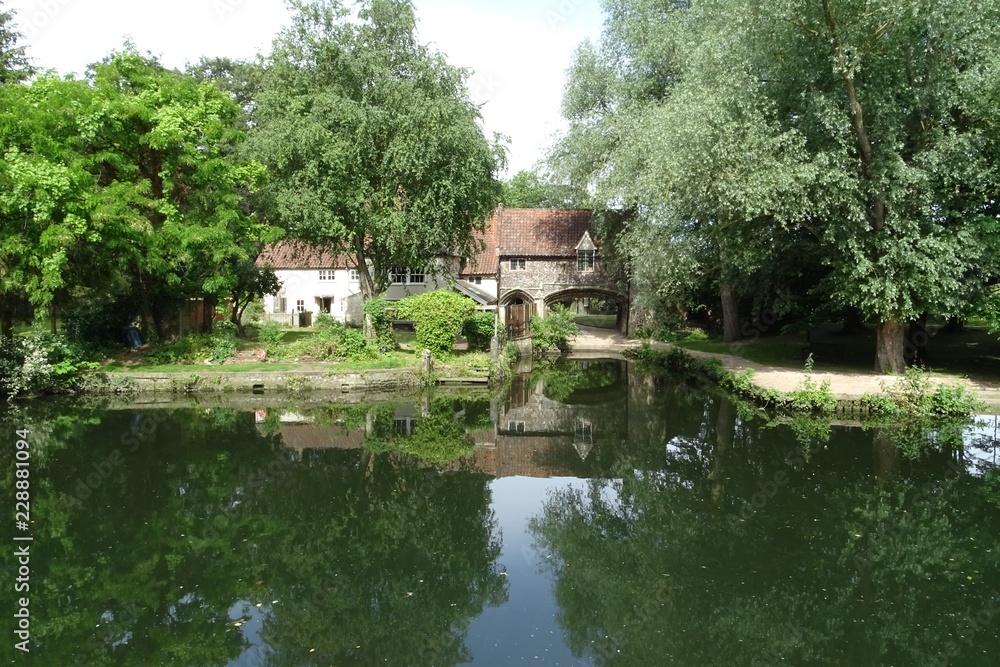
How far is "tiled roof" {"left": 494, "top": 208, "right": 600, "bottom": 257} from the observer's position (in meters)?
38.2

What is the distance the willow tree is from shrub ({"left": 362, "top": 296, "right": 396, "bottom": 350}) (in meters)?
2.25

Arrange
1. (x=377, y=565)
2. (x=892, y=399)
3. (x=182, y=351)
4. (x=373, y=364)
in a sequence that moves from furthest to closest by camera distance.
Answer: (x=182, y=351) < (x=373, y=364) < (x=892, y=399) < (x=377, y=565)

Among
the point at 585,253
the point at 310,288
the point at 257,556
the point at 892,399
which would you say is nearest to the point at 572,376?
the point at 892,399

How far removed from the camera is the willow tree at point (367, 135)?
23078mm

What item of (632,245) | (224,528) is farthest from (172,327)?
(632,245)

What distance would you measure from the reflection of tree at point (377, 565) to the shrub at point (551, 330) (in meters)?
21.9

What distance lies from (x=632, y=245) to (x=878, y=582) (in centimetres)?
2305

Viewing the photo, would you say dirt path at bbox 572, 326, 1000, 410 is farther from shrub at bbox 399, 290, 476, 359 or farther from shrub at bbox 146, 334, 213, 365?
shrub at bbox 146, 334, 213, 365

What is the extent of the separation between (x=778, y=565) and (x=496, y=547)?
3635 millimetres

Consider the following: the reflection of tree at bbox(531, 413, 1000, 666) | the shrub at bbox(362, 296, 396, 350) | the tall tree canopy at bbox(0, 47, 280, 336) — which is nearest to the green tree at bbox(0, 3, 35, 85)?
the tall tree canopy at bbox(0, 47, 280, 336)

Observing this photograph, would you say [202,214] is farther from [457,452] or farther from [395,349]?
[457,452]

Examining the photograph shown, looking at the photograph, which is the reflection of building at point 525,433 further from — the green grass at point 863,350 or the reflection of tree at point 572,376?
the green grass at point 863,350

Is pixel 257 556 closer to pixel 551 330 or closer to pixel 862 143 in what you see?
pixel 862 143

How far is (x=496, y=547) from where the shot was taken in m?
9.16
